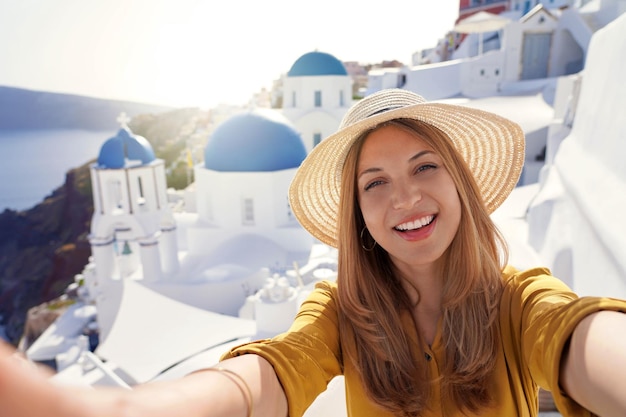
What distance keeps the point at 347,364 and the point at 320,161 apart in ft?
2.14

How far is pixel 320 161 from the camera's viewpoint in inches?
53.9

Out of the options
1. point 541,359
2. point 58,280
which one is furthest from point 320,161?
point 58,280

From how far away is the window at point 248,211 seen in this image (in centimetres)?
940

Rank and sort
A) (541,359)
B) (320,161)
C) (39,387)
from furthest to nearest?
(320,161)
(541,359)
(39,387)

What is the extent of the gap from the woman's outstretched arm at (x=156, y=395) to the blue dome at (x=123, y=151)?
8.65m

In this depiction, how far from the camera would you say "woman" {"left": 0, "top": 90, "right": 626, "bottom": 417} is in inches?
31.0

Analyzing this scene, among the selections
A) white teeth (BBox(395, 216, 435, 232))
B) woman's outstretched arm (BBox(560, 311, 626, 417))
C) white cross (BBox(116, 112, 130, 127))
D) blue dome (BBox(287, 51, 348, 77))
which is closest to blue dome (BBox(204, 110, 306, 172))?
white cross (BBox(116, 112, 130, 127))

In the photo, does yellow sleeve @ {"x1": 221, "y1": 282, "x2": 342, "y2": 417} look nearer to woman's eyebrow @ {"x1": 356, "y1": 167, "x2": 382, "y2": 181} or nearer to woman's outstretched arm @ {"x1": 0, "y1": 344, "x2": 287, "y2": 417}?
woman's outstretched arm @ {"x1": 0, "y1": 344, "x2": 287, "y2": 417}

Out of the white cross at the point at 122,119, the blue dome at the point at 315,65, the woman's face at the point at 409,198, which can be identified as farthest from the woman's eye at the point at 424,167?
the blue dome at the point at 315,65

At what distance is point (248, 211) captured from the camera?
9.50 m

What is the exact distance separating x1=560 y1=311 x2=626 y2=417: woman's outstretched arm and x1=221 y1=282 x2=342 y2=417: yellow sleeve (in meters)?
0.52

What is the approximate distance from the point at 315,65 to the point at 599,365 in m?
14.7

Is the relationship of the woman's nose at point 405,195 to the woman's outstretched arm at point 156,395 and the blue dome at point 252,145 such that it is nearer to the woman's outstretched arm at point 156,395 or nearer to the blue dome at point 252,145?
the woman's outstretched arm at point 156,395

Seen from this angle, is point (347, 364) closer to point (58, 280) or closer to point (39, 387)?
point (39, 387)
